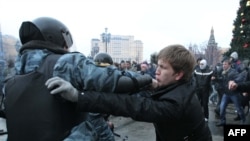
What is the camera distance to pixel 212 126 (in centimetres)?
788

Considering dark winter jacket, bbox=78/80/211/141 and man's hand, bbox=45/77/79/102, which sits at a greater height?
man's hand, bbox=45/77/79/102

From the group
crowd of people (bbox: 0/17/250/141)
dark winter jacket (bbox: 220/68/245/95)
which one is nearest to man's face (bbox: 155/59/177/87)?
crowd of people (bbox: 0/17/250/141)

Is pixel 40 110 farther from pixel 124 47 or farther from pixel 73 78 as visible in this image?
pixel 124 47

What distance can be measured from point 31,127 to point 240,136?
6.76ft

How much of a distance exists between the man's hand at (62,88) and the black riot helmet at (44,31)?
1.46 ft

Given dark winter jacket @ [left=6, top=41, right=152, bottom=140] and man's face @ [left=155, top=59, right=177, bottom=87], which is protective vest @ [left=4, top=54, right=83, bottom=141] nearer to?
dark winter jacket @ [left=6, top=41, right=152, bottom=140]

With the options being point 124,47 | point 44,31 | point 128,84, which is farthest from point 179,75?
point 124,47

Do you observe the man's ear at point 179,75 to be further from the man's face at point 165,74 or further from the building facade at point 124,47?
the building facade at point 124,47

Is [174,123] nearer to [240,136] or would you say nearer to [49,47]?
[49,47]

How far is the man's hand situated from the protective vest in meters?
0.11

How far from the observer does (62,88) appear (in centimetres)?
152

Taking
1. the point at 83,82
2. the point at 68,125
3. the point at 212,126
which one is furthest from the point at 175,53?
the point at 212,126

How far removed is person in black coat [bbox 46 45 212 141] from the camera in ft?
5.23

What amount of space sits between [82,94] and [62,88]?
4.5 inches
